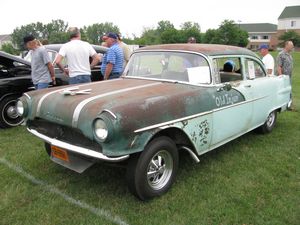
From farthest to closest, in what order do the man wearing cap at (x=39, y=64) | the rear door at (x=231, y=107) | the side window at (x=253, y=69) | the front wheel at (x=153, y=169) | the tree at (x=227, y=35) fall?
the tree at (x=227, y=35) → the man wearing cap at (x=39, y=64) → the side window at (x=253, y=69) → the rear door at (x=231, y=107) → the front wheel at (x=153, y=169)

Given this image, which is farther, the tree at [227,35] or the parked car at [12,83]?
the tree at [227,35]

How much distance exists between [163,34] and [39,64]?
6092 centimetres

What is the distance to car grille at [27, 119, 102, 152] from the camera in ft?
11.2

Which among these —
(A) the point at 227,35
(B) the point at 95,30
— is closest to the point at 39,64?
(A) the point at 227,35

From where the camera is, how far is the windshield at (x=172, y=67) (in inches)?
169

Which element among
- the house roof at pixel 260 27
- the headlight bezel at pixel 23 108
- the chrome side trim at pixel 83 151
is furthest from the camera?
the house roof at pixel 260 27

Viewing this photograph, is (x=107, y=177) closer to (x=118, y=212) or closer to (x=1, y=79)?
(x=118, y=212)

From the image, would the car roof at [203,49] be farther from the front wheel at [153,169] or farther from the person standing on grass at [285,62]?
the person standing on grass at [285,62]

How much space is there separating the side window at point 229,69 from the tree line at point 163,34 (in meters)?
33.4

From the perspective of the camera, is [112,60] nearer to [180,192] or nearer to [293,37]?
[180,192]

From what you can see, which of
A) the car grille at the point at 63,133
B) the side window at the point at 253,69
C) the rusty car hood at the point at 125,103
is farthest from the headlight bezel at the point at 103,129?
the side window at the point at 253,69

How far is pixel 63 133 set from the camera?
3.70 meters

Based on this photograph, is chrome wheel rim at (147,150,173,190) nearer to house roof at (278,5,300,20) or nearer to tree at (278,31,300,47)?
tree at (278,31,300,47)

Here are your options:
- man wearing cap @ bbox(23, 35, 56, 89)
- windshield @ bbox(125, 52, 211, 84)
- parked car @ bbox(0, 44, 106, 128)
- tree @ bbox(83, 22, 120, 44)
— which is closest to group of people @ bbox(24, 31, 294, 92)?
man wearing cap @ bbox(23, 35, 56, 89)
